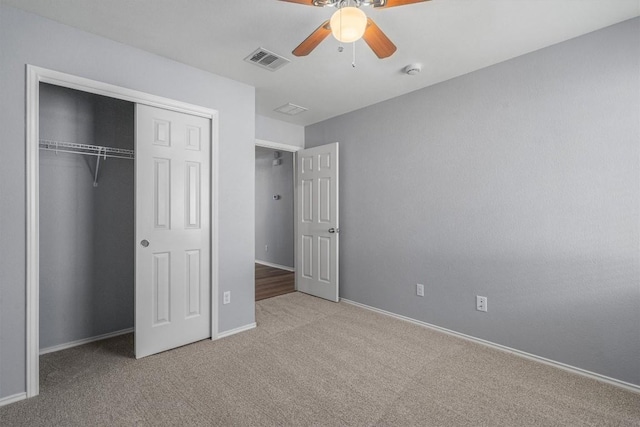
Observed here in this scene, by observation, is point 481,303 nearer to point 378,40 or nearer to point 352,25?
point 378,40

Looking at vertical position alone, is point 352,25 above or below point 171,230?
above

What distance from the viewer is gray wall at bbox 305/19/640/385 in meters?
2.11

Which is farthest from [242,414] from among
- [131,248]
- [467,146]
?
[467,146]

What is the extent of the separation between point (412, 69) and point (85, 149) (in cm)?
308

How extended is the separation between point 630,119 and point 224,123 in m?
3.16

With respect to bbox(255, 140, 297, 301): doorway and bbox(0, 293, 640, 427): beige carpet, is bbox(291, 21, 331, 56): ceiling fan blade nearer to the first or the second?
bbox(0, 293, 640, 427): beige carpet

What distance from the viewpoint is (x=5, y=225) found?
74.8 inches

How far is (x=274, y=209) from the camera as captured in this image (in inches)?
248

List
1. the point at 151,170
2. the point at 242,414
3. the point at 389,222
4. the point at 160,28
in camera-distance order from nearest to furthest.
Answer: the point at 242,414 → the point at 160,28 → the point at 151,170 → the point at 389,222

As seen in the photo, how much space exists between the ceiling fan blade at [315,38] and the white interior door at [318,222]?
7.19 ft

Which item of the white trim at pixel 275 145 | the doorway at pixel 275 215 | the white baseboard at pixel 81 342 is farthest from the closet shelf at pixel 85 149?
the doorway at pixel 275 215

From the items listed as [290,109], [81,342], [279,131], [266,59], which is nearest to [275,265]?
[279,131]

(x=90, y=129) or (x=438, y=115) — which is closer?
(x=90, y=129)

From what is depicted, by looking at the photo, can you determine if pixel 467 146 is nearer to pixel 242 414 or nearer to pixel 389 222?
pixel 389 222
